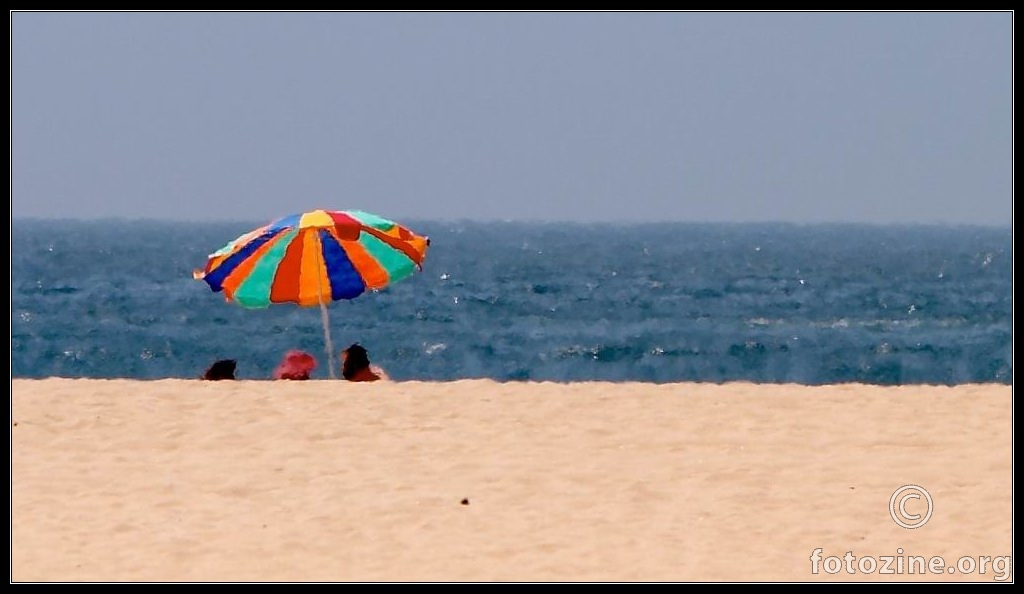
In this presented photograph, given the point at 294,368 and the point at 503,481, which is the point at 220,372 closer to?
the point at 294,368

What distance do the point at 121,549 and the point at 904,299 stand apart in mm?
40913

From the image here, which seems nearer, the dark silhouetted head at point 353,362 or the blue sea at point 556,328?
the dark silhouetted head at point 353,362

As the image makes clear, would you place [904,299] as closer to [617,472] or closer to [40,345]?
[40,345]

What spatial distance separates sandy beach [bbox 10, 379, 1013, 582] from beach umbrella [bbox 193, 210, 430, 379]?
0.77 m

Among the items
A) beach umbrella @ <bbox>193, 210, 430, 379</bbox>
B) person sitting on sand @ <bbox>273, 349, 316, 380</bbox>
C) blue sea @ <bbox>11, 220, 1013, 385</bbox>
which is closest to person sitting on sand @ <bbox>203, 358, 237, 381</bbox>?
person sitting on sand @ <bbox>273, 349, 316, 380</bbox>

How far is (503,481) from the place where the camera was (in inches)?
332

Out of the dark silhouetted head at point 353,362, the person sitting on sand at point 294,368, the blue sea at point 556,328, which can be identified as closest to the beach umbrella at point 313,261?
the dark silhouetted head at point 353,362

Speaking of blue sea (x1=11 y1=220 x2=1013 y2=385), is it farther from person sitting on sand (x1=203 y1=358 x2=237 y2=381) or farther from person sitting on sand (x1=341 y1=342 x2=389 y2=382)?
person sitting on sand (x1=341 y1=342 x2=389 y2=382)
